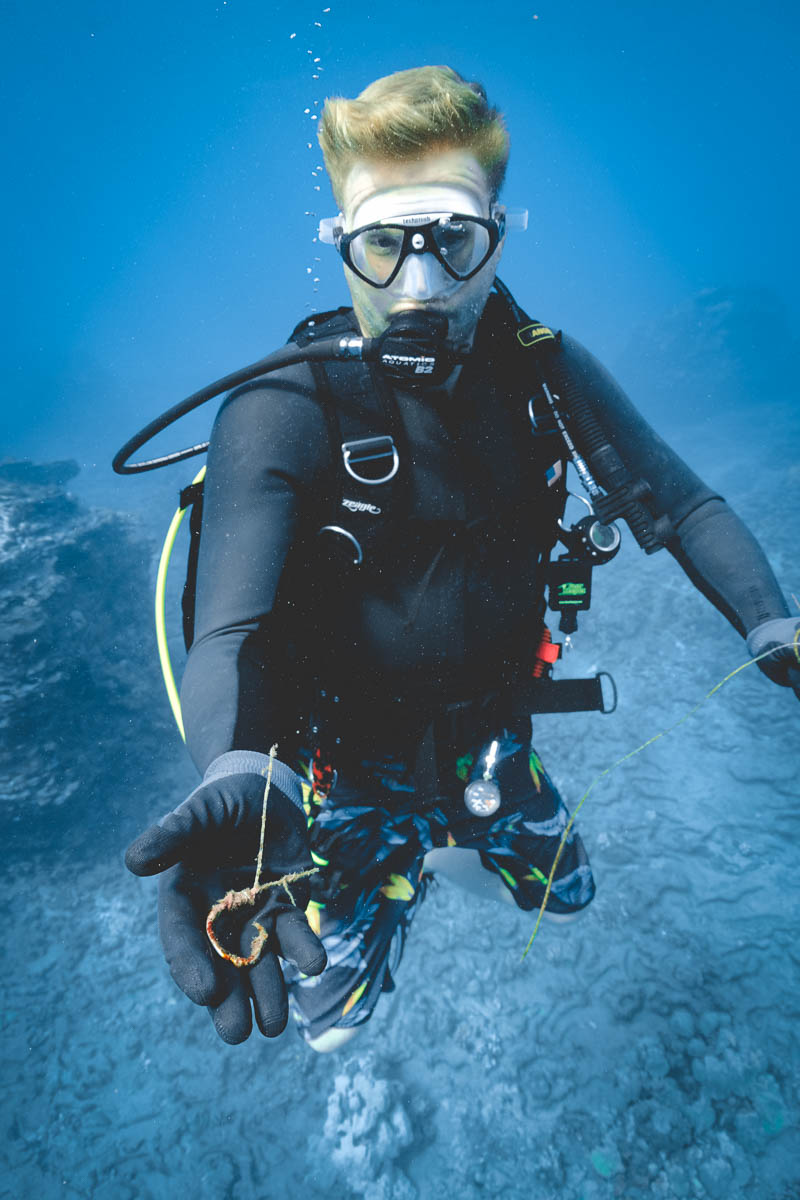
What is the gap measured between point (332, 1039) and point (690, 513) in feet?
10.0

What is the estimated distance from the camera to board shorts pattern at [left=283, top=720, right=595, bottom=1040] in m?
2.43

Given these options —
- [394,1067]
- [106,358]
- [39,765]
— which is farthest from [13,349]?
[394,1067]

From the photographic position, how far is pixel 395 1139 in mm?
4062

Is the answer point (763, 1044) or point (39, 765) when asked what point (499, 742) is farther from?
point (39, 765)

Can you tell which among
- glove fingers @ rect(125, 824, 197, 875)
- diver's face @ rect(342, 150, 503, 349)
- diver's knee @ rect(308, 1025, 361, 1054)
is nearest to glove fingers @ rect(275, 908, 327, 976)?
glove fingers @ rect(125, 824, 197, 875)

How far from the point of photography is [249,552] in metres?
1.54

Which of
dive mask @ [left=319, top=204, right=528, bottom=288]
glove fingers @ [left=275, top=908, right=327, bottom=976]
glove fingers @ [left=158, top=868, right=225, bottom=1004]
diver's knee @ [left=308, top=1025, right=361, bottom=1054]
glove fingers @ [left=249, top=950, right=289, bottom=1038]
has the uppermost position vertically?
dive mask @ [left=319, top=204, right=528, bottom=288]

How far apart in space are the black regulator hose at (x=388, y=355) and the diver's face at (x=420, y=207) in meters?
0.08

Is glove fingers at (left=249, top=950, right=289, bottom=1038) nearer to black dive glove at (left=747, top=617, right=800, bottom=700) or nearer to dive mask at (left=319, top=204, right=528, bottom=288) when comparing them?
black dive glove at (left=747, top=617, right=800, bottom=700)

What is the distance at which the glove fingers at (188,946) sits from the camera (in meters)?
1.01

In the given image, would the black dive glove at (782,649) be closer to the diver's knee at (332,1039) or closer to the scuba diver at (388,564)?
the scuba diver at (388,564)

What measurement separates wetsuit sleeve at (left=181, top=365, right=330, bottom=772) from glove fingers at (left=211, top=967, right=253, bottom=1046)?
0.49 meters

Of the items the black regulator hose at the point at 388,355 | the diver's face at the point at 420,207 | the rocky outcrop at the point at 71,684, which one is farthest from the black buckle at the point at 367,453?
the rocky outcrop at the point at 71,684

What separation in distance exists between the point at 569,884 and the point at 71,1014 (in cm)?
564
